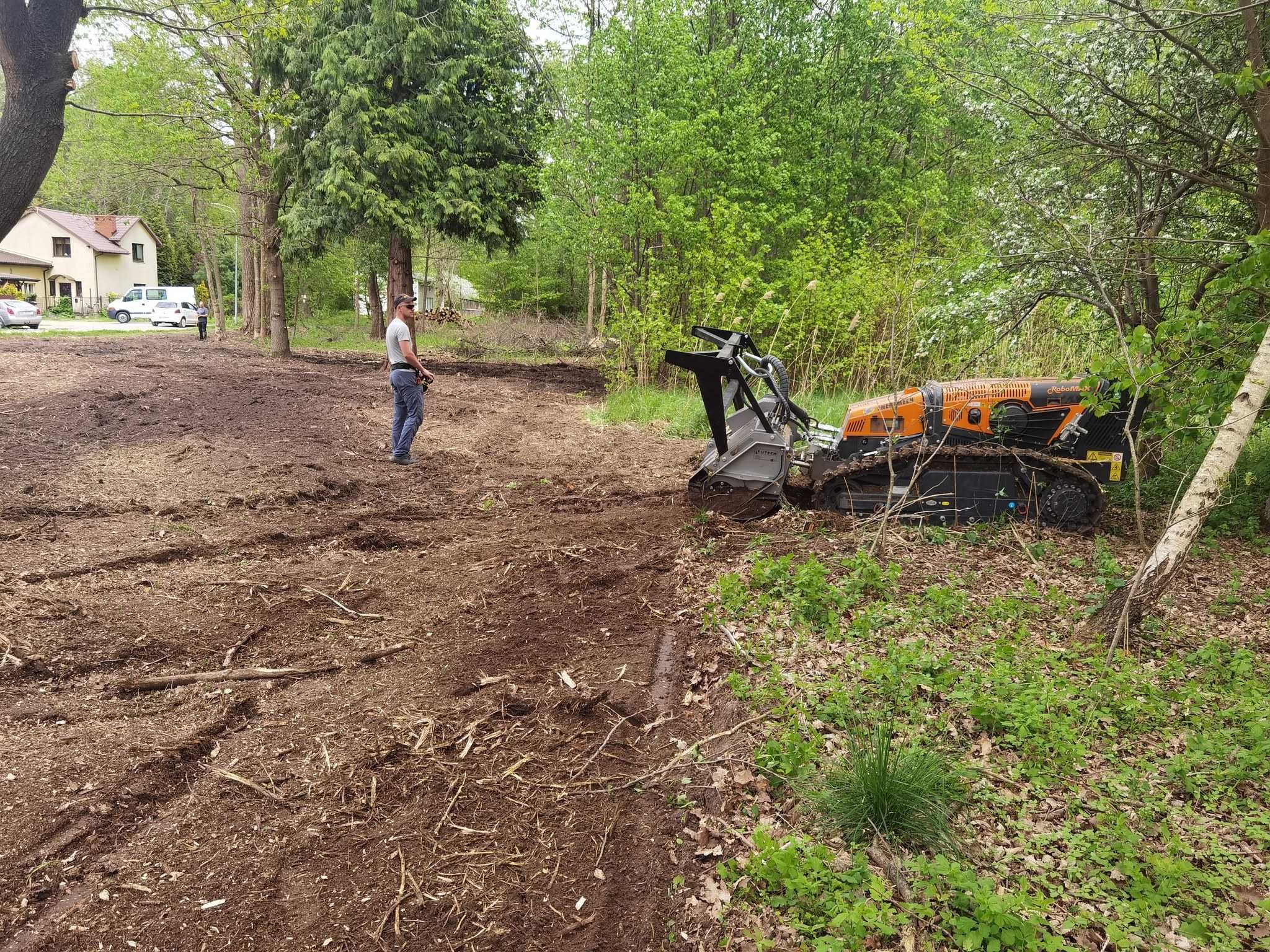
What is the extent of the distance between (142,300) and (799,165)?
32946 mm

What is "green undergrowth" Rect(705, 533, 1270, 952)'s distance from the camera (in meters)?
2.65

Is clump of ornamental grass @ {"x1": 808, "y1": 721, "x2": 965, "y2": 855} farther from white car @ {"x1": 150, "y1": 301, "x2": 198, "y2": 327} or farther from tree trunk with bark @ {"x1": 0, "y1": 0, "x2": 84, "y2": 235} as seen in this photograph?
white car @ {"x1": 150, "y1": 301, "x2": 198, "y2": 327}

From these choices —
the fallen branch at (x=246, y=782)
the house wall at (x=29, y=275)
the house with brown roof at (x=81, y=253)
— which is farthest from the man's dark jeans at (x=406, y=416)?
the house wall at (x=29, y=275)

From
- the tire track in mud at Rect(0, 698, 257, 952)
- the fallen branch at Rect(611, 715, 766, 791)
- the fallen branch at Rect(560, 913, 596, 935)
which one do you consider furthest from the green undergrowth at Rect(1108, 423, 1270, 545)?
the tire track in mud at Rect(0, 698, 257, 952)

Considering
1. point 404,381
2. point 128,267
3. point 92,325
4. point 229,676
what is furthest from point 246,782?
point 128,267

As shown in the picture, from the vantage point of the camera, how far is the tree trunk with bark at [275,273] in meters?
Result: 19.7

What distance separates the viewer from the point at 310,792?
11.1 ft

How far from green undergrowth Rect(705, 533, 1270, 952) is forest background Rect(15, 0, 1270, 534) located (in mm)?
1649

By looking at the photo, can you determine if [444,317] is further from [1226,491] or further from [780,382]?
[1226,491]

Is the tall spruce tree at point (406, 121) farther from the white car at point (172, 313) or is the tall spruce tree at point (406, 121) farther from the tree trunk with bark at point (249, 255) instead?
the white car at point (172, 313)

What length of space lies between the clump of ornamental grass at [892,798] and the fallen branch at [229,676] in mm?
2716

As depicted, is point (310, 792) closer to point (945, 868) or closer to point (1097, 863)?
point (945, 868)

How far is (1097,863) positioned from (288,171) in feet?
72.0

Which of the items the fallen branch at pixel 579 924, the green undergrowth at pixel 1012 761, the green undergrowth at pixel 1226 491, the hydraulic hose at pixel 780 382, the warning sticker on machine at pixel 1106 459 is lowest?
the fallen branch at pixel 579 924
